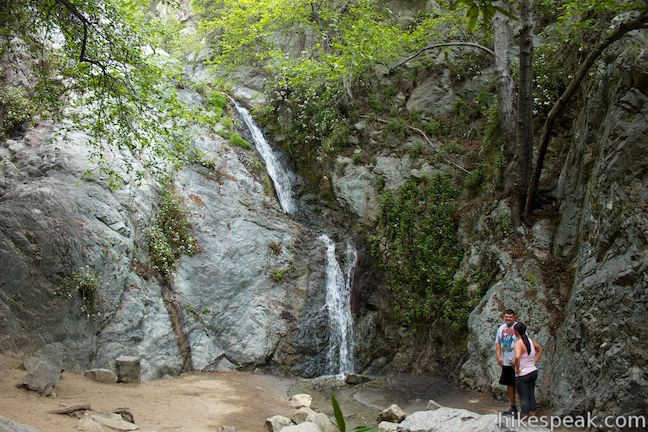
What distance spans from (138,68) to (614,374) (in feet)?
30.3

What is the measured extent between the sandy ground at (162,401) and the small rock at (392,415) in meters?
1.75

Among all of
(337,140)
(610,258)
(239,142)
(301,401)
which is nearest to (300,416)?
(301,401)

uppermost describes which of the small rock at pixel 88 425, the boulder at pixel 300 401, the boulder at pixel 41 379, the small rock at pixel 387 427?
the boulder at pixel 41 379

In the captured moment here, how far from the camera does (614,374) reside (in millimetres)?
6281

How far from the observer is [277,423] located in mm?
7355

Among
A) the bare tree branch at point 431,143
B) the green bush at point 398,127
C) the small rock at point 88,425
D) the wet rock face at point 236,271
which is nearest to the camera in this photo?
the small rock at point 88,425

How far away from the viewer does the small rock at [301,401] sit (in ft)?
29.3

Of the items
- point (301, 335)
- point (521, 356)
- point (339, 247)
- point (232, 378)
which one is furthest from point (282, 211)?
point (521, 356)

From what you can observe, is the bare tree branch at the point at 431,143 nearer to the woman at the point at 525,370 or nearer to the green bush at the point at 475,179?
the green bush at the point at 475,179

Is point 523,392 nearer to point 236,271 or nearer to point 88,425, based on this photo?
point 88,425

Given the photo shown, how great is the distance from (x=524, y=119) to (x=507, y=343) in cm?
504

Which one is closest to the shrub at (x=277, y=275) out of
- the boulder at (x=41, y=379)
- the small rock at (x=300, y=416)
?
the small rock at (x=300, y=416)

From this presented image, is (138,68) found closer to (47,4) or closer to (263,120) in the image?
(47,4)

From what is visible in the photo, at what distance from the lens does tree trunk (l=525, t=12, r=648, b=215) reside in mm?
7102
